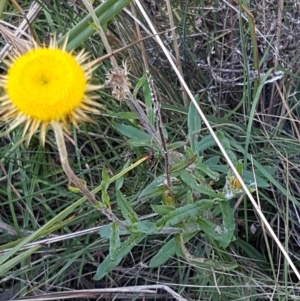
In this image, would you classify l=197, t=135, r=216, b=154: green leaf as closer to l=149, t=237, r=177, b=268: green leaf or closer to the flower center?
l=149, t=237, r=177, b=268: green leaf

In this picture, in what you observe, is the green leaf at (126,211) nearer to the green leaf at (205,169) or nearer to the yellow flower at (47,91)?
the green leaf at (205,169)

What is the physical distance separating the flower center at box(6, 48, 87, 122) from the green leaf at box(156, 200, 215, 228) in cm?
39

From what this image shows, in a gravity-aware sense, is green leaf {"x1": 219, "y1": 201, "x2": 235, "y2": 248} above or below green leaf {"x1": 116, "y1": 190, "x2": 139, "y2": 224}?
below

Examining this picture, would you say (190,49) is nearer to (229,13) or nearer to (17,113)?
(229,13)

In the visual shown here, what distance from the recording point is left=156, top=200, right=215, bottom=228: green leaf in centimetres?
87

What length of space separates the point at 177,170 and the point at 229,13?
0.48m

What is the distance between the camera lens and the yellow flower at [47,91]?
512 millimetres

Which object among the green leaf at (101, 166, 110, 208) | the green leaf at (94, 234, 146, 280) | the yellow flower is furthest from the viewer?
the green leaf at (94, 234, 146, 280)

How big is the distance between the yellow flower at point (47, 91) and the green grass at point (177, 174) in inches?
15.8

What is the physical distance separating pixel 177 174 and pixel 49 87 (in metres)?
0.46

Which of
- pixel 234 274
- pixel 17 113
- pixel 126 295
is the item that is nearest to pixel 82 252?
pixel 126 295

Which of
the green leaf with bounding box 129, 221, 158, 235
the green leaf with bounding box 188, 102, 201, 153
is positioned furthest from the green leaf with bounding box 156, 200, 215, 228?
the green leaf with bounding box 188, 102, 201, 153

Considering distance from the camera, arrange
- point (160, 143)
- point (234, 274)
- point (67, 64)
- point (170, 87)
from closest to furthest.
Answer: point (67, 64)
point (160, 143)
point (234, 274)
point (170, 87)

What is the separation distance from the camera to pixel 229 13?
4.06ft
